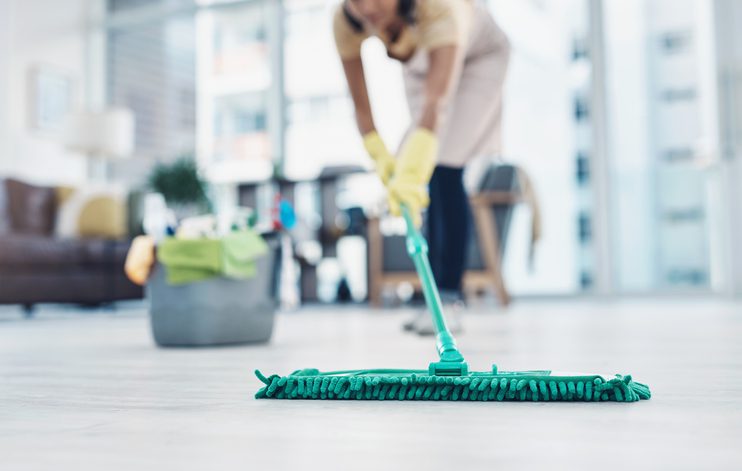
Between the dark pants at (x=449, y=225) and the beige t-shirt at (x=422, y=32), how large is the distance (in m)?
0.42

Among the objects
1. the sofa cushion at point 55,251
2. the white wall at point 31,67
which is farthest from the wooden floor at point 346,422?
the white wall at point 31,67

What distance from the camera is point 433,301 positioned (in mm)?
987

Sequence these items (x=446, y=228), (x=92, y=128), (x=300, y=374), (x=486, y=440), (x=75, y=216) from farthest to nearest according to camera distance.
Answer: (x=92, y=128) < (x=75, y=216) < (x=446, y=228) < (x=300, y=374) < (x=486, y=440)

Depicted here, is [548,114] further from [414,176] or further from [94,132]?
[414,176]

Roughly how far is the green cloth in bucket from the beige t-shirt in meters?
0.44

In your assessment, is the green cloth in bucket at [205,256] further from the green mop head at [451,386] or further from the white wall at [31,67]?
the white wall at [31,67]

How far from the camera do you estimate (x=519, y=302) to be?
4.98 meters

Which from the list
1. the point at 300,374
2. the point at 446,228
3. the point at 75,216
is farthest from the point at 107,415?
the point at 75,216

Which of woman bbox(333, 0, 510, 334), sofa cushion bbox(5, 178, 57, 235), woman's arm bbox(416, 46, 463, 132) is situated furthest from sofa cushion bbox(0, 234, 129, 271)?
woman's arm bbox(416, 46, 463, 132)

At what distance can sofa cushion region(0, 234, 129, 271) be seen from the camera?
3.56 m

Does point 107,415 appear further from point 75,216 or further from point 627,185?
point 627,185

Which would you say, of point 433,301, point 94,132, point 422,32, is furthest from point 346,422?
point 94,132

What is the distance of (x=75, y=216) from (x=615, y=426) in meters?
4.21

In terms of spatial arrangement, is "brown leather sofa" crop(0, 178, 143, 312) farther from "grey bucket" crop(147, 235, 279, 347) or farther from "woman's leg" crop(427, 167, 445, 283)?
"woman's leg" crop(427, 167, 445, 283)
